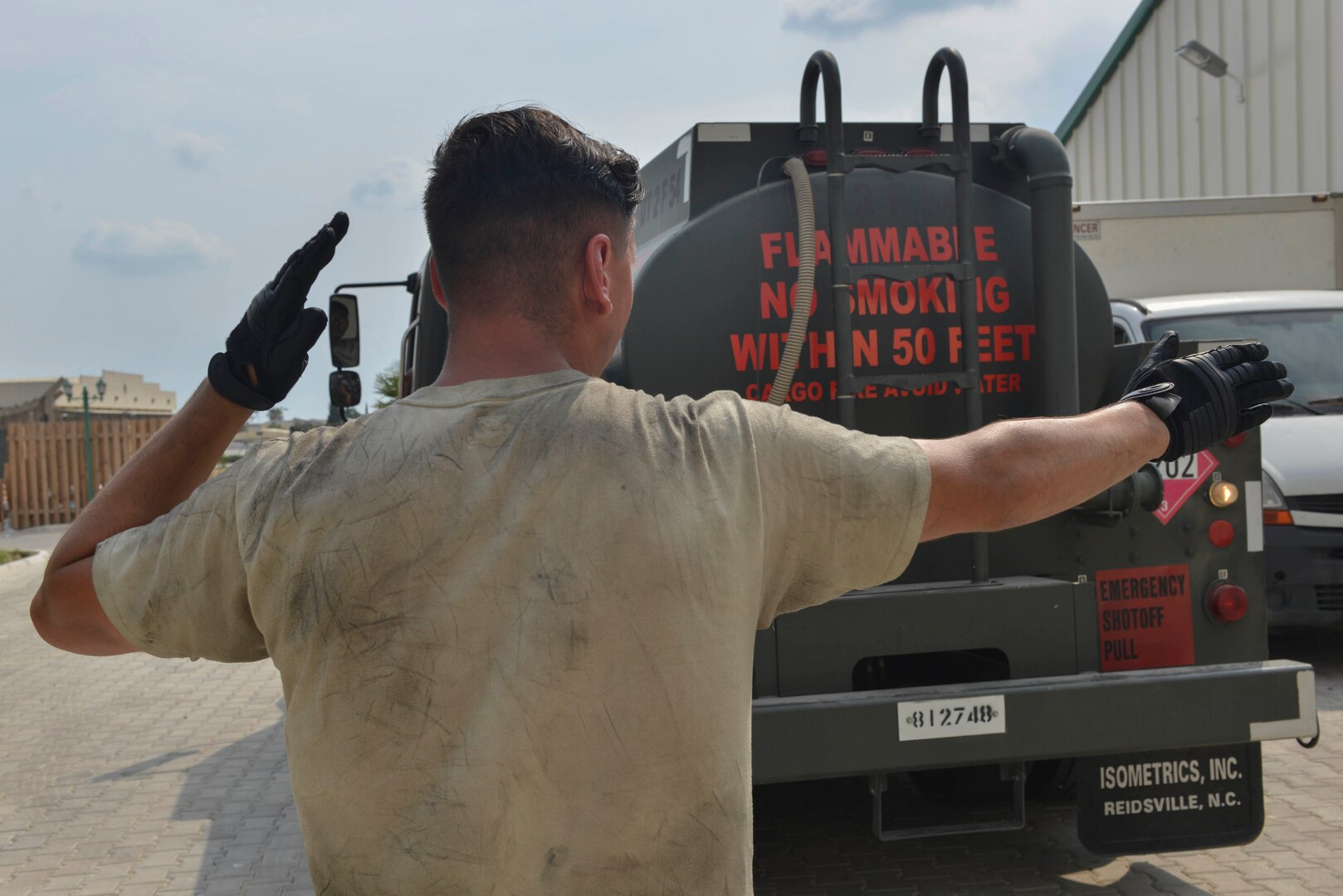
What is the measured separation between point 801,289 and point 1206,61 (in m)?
14.8

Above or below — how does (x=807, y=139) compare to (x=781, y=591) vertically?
above

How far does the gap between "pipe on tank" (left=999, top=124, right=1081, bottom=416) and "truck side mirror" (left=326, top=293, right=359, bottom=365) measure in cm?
370

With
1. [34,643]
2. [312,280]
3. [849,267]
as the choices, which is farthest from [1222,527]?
[34,643]

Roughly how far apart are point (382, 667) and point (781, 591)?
1.70ft

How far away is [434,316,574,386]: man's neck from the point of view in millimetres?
1623

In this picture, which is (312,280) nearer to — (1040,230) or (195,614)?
(195,614)

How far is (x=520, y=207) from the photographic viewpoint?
5.38 feet

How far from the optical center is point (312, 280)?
6.25ft

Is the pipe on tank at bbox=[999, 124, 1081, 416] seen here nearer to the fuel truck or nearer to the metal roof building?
the fuel truck

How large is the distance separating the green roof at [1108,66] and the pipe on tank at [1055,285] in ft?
53.0

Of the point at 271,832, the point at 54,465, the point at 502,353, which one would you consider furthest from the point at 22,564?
the point at 502,353

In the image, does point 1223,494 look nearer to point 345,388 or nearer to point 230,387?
point 230,387

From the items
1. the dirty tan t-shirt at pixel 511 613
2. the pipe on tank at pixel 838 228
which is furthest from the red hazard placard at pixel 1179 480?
the dirty tan t-shirt at pixel 511 613

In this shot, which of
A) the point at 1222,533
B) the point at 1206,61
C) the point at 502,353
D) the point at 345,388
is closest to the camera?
the point at 502,353
